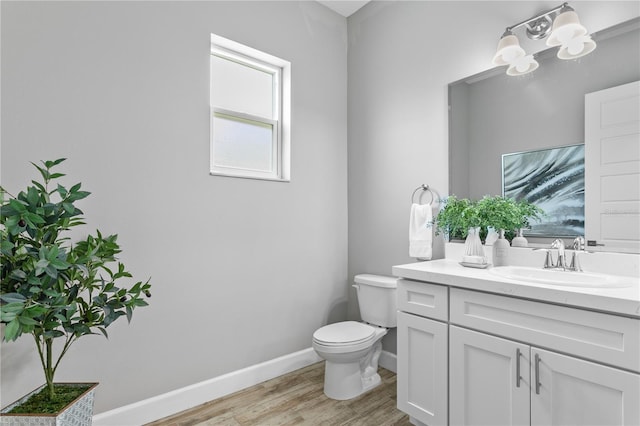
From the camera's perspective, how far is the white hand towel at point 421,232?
2.13 meters

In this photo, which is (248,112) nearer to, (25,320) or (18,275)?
(18,275)

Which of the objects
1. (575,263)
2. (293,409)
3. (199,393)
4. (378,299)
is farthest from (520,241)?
(199,393)

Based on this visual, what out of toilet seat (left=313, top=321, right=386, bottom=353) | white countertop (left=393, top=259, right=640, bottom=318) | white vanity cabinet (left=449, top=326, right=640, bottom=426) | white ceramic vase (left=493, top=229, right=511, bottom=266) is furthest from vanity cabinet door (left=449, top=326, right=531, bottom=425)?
toilet seat (left=313, top=321, right=386, bottom=353)

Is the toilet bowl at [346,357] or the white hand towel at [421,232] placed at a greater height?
the white hand towel at [421,232]

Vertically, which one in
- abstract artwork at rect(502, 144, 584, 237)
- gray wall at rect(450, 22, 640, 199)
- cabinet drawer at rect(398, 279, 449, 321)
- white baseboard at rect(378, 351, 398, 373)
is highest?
gray wall at rect(450, 22, 640, 199)

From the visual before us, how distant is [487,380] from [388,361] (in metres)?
1.14

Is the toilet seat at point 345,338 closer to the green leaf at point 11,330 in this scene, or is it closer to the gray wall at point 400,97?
the gray wall at point 400,97

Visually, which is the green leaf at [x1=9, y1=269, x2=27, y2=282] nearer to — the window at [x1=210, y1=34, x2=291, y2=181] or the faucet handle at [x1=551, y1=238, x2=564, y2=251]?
the window at [x1=210, y1=34, x2=291, y2=181]

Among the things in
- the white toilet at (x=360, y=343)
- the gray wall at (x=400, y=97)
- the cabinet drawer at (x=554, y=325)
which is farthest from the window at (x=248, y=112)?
the cabinet drawer at (x=554, y=325)

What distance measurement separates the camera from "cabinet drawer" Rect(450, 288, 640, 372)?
3.56ft

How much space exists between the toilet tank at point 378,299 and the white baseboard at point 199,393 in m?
0.58

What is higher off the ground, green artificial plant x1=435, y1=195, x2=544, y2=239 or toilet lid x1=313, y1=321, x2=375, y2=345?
green artificial plant x1=435, y1=195, x2=544, y2=239

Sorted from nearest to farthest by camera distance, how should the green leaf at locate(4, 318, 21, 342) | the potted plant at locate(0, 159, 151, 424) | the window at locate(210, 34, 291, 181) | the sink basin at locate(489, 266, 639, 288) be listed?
the green leaf at locate(4, 318, 21, 342), the potted plant at locate(0, 159, 151, 424), the sink basin at locate(489, 266, 639, 288), the window at locate(210, 34, 291, 181)

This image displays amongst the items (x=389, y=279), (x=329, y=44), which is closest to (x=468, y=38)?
(x=329, y=44)
